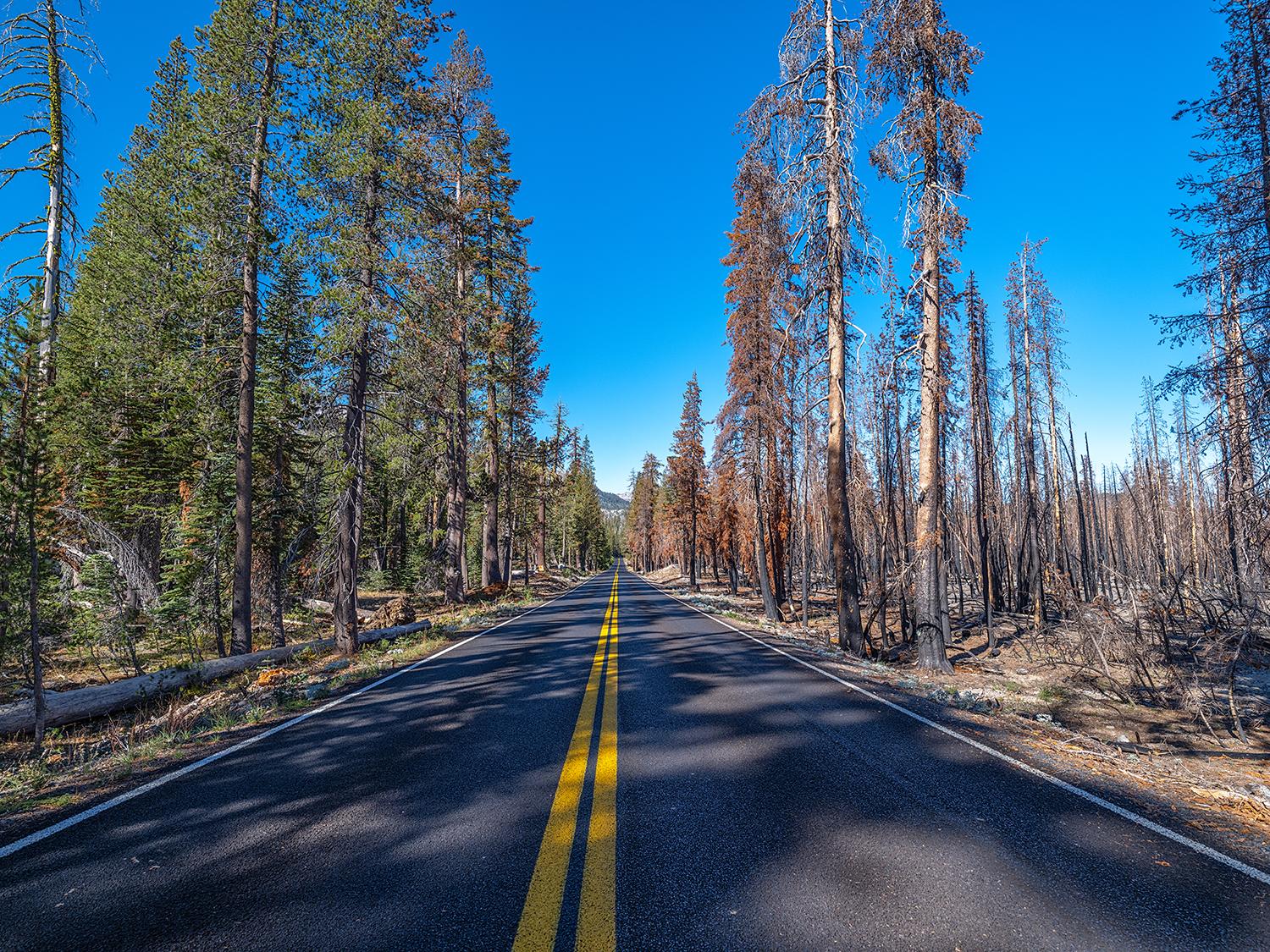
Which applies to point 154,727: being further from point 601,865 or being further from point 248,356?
point 248,356

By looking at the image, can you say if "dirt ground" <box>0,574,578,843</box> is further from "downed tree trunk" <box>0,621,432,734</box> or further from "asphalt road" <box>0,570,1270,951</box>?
"asphalt road" <box>0,570,1270,951</box>

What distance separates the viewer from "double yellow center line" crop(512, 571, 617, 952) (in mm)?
2223

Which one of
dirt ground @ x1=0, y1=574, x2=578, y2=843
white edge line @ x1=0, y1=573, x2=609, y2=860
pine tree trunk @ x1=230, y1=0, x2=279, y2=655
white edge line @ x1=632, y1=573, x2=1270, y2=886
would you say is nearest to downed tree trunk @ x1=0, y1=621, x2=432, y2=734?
dirt ground @ x1=0, y1=574, x2=578, y2=843

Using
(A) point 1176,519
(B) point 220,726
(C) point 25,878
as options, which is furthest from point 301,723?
(A) point 1176,519

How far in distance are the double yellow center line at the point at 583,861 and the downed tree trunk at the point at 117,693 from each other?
7.18 meters

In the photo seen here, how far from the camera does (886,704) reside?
20.3 feet

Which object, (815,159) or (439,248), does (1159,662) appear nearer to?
(815,159)

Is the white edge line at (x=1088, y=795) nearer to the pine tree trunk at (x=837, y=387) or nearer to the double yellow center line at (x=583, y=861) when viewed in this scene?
the double yellow center line at (x=583, y=861)

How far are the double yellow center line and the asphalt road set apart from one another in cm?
2

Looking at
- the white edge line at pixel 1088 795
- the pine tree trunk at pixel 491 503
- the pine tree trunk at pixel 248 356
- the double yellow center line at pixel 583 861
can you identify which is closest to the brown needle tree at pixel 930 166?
the white edge line at pixel 1088 795

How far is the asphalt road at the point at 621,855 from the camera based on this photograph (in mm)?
2307

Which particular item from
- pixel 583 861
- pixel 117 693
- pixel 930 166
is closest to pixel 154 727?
pixel 117 693

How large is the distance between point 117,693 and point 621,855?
29.8 ft

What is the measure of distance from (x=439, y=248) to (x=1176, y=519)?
171 feet
